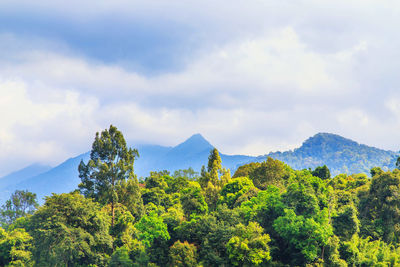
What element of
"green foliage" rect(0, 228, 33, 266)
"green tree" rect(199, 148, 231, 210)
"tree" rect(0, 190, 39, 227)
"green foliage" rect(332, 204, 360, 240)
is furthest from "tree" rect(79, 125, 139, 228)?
"tree" rect(0, 190, 39, 227)

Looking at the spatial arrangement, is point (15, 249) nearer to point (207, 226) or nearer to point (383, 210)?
point (207, 226)

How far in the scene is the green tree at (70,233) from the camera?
30.6m

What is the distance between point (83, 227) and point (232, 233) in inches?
527

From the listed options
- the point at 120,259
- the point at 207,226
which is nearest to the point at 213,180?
the point at 207,226

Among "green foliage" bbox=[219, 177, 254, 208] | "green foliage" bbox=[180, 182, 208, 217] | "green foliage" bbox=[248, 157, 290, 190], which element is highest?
"green foliage" bbox=[248, 157, 290, 190]

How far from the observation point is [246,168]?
50.4 m

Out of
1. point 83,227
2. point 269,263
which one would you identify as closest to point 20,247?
point 83,227

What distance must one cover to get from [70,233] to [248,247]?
48.5 feet

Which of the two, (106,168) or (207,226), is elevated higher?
(106,168)

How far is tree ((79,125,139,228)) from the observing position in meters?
36.0

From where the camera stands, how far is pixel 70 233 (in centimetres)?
3098

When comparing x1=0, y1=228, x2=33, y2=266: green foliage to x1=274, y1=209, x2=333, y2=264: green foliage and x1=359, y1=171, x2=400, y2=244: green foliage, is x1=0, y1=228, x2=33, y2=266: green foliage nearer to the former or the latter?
x1=274, y1=209, x2=333, y2=264: green foliage

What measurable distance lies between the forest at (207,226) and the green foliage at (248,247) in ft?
0.23

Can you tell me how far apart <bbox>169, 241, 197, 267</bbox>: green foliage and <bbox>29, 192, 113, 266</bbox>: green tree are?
315 inches
